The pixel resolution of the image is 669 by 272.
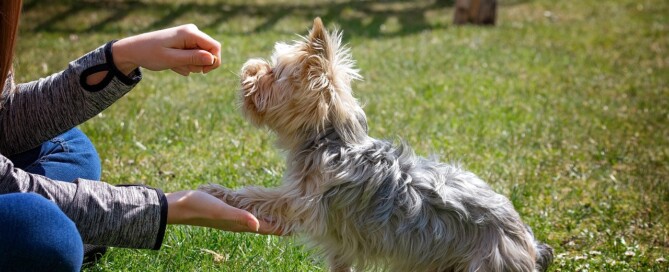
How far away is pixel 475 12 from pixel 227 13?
4.54 m

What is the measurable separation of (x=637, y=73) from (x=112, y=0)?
346 inches

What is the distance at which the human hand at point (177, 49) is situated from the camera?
295 cm

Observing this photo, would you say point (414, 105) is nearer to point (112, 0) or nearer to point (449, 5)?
point (112, 0)

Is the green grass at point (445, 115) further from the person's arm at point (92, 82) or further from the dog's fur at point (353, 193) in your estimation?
the person's arm at point (92, 82)

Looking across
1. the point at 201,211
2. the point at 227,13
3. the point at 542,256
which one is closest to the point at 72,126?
the point at 201,211

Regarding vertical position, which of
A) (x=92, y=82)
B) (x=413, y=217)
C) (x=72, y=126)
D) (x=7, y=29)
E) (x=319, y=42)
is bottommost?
(x=413, y=217)

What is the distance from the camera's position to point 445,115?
7.58m

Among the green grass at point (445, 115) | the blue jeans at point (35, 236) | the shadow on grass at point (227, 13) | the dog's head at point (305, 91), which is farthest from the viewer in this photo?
the shadow on grass at point (227, 13)

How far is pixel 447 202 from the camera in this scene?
343 cm

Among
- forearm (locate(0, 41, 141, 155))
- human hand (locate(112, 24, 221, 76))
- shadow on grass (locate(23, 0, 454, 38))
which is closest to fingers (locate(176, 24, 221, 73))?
human hand (locate(112, 24, 221, 76))

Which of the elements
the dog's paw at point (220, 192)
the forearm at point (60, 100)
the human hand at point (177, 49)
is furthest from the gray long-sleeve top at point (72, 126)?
the dog's paw at point (220, 192)

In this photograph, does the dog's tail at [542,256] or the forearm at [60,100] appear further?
the dog's tail at [542,256]

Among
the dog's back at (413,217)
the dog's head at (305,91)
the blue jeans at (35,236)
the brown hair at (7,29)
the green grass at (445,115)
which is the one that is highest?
the brown hair at (7,29)

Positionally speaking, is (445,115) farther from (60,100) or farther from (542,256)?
(60,100)
